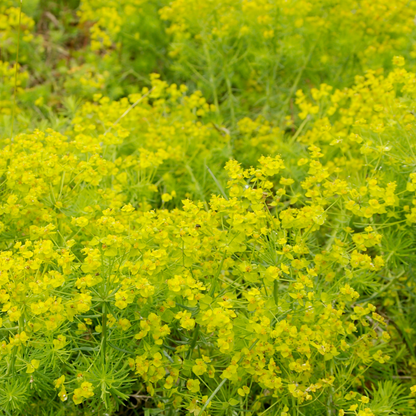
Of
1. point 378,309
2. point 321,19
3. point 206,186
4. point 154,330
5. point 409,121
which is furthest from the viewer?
point 321,19

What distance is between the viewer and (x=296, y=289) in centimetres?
194

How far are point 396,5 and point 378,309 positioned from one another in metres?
2.38

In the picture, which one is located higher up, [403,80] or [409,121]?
[403,80]

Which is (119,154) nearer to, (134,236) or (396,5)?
(134,236)

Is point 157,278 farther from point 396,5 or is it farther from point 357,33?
point 396,5

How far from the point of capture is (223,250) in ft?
6.44

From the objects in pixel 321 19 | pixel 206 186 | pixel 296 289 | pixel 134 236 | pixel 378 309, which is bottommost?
pixel 378 309

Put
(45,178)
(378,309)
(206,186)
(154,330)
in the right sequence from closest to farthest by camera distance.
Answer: (154,330), (45,178), (378,309), (206,186)

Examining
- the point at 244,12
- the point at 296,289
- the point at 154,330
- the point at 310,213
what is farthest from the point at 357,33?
A: the point at 154,330

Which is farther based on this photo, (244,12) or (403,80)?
(244,12)

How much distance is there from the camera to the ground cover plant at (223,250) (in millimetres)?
1889

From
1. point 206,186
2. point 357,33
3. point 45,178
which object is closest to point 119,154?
point 206,186

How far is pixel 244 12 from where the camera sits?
3.85m

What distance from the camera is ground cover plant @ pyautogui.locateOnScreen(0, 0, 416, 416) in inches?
74.4
